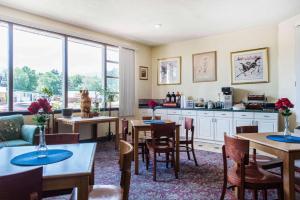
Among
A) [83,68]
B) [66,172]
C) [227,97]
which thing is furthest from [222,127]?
[66,172]

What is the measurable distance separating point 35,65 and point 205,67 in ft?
13.9

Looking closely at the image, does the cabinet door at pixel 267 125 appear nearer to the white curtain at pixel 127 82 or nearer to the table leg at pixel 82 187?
the white curtain at pixel 127 82

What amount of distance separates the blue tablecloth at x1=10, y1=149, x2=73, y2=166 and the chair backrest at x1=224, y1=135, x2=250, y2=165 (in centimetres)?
139

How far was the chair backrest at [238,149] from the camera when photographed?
72.0 inches

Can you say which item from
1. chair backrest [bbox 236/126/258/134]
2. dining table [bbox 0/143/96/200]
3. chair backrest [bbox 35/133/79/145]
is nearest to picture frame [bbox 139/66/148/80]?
chair backrest [bbox 236/126/258/134]

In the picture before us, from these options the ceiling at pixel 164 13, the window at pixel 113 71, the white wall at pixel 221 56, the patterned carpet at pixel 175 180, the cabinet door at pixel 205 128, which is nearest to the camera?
the patterned carpet at pixel 175 180

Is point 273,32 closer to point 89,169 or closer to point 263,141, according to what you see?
point 263,141

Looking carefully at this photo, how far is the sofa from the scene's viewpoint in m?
3.46

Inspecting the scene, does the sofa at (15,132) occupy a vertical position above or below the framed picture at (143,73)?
below

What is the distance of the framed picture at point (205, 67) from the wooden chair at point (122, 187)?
4686 millimetres

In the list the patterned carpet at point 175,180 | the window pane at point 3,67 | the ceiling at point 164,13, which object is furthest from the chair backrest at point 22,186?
the window pane at point 3,67

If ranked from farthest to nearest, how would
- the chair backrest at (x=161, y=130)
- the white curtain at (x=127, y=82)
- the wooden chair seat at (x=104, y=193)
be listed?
the white curtain at (x=127, y=82) < the chair backrest at (x=161, y=130) < the wooden chair seat at (x=104, y=193)

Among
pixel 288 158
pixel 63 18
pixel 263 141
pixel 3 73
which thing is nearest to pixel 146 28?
pixel 63 18

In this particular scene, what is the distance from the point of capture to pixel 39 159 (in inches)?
59.9
